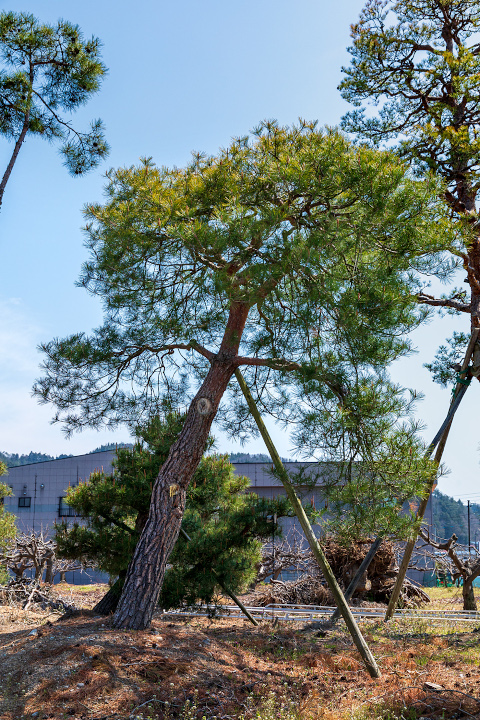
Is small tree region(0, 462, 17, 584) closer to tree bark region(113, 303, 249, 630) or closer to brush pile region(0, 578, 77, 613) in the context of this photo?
brush pile region(0, 578, 77, 613)

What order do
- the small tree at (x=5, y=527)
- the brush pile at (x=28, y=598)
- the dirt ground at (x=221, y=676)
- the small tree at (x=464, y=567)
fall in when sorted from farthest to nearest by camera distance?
the brush pile at (x=28, y=598), the small tree at (x=464, y=567), the small tree at (x=5, y=527), the dirt ground at (x=221, y=676)

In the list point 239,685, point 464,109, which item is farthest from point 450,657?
point 464,109

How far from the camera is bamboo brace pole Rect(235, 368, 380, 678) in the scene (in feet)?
14.2

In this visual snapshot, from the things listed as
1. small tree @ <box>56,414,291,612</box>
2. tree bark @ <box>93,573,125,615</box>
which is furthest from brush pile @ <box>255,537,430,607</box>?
tree bark @ <box>93,573,125,615</box>

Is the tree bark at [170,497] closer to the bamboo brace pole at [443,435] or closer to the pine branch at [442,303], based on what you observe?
the bamboo brace pole at [443,435]

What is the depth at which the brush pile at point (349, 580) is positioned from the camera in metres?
8.97

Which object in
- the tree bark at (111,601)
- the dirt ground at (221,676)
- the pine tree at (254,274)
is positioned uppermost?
the pine tree at (254,274)

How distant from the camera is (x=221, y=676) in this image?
166 inches

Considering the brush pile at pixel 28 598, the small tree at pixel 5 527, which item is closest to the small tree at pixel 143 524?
the small tree at pixel 5 527

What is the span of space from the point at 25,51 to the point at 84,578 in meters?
16.5

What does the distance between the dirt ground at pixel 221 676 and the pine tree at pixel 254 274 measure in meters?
0.55

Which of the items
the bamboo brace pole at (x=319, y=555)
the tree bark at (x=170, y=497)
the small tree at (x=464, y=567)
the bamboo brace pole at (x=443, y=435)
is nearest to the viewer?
the bamboo brace pole at (x=319, y=555)

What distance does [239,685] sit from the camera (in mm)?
4086

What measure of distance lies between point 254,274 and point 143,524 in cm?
297
